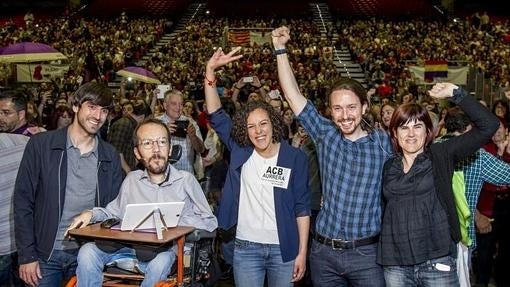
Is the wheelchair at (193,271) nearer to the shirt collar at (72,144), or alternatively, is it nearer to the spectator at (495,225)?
the shirt collar at (72,144)

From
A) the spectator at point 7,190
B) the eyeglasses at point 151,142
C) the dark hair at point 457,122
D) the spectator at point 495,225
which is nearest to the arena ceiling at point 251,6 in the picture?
the spectator at point 495,225

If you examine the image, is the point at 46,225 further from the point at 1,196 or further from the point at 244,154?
A: the point at 244,154

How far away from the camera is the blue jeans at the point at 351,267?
3518 millimetres

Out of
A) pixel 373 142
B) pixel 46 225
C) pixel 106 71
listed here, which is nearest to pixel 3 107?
pixel 46 225

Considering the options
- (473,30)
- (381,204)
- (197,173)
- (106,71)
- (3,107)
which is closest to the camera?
(381,204)

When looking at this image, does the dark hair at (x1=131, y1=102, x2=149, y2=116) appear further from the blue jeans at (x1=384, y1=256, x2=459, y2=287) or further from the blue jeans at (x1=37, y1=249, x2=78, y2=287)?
the blue jeans at (x1=384, y1=256, x2=459, y2=287)

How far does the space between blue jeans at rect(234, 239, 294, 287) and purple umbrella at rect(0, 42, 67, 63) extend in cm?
929

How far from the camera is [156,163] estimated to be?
3529 millimetres

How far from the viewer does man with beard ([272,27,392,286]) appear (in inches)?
139

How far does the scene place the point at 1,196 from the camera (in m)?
4.18

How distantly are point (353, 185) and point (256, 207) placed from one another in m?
0.58

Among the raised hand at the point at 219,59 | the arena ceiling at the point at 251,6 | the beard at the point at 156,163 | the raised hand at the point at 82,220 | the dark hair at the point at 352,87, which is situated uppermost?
the arena ceiling at the point at 251,6

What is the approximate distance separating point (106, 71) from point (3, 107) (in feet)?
53.3

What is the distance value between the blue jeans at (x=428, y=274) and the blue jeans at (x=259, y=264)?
24.0 inches
